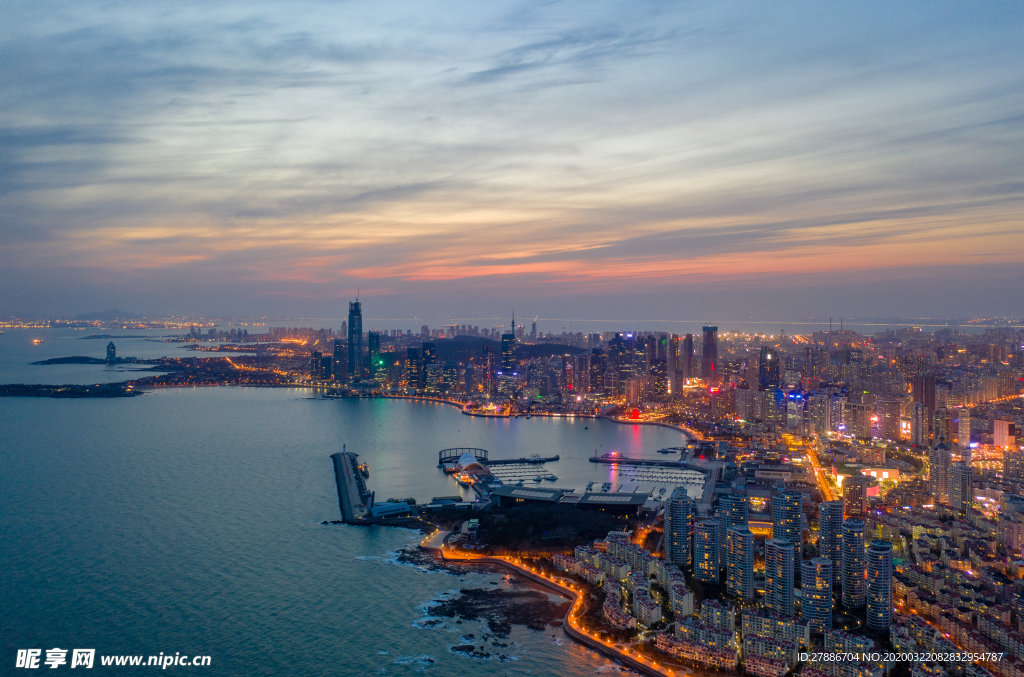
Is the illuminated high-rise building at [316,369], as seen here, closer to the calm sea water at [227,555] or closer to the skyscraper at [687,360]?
the calm sea water at [227,555]

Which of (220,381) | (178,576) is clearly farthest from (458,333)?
(178,576)

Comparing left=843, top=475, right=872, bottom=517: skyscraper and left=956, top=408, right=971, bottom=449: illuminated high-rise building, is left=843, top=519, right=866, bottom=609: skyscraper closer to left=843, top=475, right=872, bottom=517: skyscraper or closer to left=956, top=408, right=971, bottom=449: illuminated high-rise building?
left=843, top=475, right=872, bottom=517: skyscraper

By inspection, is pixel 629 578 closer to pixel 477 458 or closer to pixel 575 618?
pixel 575 618

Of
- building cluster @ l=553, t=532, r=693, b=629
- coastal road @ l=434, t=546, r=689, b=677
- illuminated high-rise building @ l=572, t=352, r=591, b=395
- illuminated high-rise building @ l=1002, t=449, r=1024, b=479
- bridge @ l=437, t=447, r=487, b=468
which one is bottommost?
coastal road @ l=434, t=546, r=689, b=677

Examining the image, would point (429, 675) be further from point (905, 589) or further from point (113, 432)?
point (113, 432)

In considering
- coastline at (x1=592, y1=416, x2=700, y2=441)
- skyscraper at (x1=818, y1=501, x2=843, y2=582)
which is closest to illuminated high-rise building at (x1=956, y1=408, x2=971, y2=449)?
coastline at (x1=592, y1=416, x2=700, y2=441)

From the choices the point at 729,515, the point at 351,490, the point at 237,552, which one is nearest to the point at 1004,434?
the point at 729,515

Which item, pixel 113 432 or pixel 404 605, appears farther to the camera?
pixel 113 432
